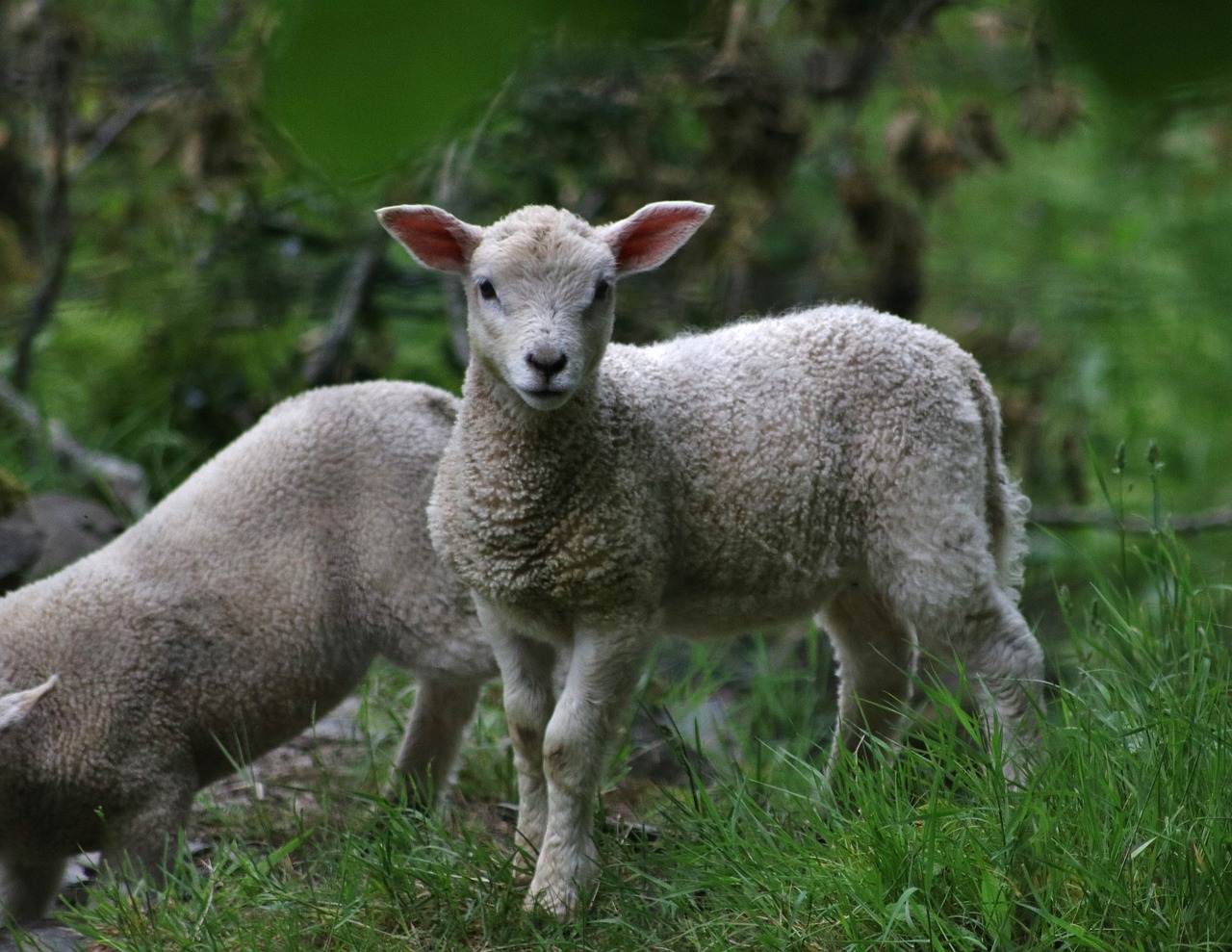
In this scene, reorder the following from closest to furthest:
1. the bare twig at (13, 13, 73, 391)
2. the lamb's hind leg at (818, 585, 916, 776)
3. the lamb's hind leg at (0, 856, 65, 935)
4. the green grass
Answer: the green grass, the lamb's hind leg at (818, 585, 916, 776), the lamb's hind leg at (0, 856, 65, 935), the bare twig at (13, 13, 73, 391)

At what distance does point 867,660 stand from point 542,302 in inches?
57.4

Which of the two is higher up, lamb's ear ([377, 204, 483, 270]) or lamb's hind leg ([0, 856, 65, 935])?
lamb's ear ([377, 204, 483, 270])

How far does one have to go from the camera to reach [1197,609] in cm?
337

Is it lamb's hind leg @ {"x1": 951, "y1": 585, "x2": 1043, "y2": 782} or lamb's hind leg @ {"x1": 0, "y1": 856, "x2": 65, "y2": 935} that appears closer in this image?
lamb's hind leg @ {"x1": 951, "y1": 585, "x2": 1043, "y2": 782}

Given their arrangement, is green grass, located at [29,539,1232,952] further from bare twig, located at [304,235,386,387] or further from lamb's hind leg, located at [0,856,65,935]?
bare twig, located at [304,235,386,387]

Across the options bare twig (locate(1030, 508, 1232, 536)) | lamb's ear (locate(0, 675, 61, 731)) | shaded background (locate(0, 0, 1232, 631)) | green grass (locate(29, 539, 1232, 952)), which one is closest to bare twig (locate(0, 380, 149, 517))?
shaded background (locate(0, 0, 1232, 631))

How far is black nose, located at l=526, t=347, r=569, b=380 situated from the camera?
8.65ft

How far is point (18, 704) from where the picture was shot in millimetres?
3449

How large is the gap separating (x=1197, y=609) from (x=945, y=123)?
10.5ft

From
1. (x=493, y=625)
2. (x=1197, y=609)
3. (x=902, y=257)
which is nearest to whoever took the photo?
(x=493, y=625)

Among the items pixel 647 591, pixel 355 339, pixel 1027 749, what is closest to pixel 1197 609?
pixel 1027 749

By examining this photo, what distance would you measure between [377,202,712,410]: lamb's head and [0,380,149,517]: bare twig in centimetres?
287

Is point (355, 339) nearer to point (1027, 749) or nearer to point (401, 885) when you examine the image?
point (401, 885)

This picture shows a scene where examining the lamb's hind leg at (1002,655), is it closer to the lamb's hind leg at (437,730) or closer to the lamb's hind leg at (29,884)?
the lamb's hind leg at (437,730)
